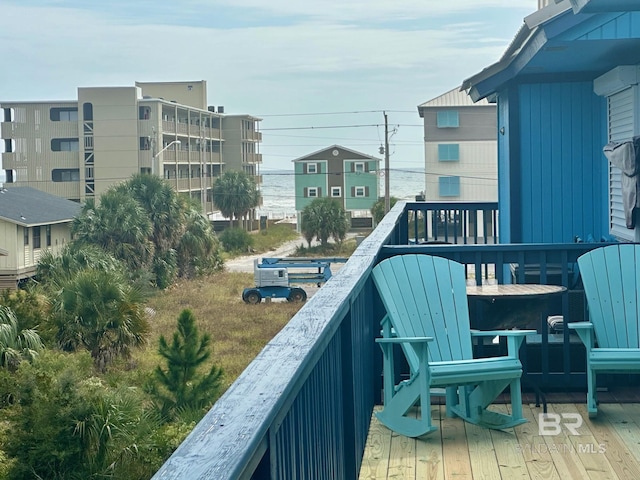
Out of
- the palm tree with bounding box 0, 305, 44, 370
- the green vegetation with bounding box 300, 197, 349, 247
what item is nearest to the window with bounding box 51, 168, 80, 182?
the green vegetation with bounding box 300, 197, 349, 247

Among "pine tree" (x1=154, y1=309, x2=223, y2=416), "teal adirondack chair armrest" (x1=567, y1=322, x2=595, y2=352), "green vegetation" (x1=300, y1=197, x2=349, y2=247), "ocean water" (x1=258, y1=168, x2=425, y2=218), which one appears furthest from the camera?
"ocean water" (x1=258, y1=168, x2=425, y2=218)

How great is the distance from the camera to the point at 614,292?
15.5 ft

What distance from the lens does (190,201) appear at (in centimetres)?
3956

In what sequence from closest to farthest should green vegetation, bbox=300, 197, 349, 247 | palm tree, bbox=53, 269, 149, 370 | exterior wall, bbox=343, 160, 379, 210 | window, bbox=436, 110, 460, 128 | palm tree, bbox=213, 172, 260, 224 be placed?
palm tree, bbox=53, 269, 149, 370
window, bbox=436, 110, 460, 128
green vegetation, bbox=300, 197, 349, 247
palm tree, bbox=213, 172, 260, 224
exterior wall, bbox=343, 160, 379, 210

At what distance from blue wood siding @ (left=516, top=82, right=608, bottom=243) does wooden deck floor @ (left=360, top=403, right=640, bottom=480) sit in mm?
3960

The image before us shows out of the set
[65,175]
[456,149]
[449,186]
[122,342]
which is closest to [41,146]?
[65,175]

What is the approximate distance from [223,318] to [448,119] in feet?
74.2

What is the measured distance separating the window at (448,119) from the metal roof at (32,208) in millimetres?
18637

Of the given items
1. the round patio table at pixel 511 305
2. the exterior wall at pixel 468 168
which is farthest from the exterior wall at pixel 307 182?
the round patio table at pixel 511 305

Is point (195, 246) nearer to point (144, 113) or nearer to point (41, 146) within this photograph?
point (144, 113)

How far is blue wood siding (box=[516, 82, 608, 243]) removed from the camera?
27.6 ft

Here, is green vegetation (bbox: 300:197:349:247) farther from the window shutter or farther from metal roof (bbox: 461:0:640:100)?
the window shutter

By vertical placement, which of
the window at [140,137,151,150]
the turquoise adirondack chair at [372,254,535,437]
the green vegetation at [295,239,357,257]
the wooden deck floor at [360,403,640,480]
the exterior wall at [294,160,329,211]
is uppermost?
the window at [140,137,151,150]

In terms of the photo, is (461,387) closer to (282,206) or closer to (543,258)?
(543,258)
